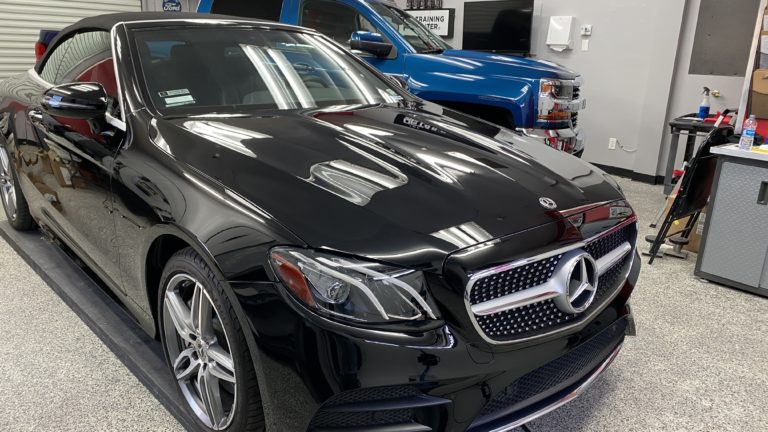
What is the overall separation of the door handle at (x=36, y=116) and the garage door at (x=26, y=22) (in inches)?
255

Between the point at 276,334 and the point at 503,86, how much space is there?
327cm

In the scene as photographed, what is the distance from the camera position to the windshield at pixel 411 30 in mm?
4422

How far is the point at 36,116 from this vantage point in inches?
97.0

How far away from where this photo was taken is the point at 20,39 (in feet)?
25.7

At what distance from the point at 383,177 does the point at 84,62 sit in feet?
5.27

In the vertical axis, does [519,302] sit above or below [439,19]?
below

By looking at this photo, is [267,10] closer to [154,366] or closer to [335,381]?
[154,366]

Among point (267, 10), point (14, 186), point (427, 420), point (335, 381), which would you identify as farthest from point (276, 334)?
point (267, 10)

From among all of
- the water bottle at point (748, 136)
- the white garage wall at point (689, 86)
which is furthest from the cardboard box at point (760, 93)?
the white garage wall at point (689, 86)

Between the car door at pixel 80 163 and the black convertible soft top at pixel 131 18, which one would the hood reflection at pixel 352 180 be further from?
the black convertible soft top at pixel 131 18

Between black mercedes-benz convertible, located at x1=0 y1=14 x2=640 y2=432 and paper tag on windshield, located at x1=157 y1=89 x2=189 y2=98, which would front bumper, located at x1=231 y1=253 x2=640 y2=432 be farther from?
paper tag on windshield, located at x1=157 y1=89 x2=189 y2=98

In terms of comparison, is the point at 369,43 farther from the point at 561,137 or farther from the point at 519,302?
the point at 519,302

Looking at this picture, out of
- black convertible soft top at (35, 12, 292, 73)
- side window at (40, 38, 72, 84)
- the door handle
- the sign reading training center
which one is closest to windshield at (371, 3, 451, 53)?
black convertible soft top at (35, 12, 292, 73)

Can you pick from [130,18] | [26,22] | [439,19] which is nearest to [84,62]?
[130,18]
